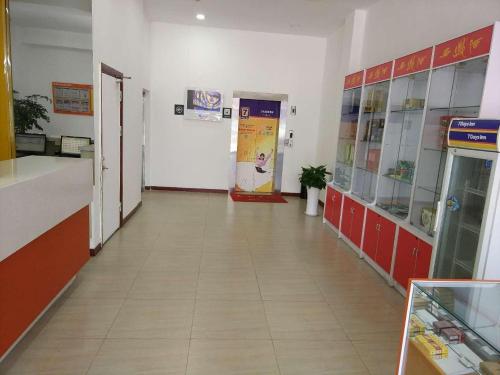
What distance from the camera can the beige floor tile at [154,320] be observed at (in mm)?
2713

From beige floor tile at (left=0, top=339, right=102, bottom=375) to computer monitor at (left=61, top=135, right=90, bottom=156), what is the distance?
119 inches

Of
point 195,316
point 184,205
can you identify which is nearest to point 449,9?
point 195,316

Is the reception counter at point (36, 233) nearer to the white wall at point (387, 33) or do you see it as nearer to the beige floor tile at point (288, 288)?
the beige floor tile at point (288, 288)

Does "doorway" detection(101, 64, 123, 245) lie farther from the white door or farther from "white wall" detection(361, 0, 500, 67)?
"white wall" detection(361, 0, 500, 67)

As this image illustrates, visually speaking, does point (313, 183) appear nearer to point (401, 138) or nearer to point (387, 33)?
point (401, 138)

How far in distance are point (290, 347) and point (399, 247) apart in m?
1.75

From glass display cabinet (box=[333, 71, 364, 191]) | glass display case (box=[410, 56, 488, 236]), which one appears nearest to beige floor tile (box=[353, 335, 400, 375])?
glass display case (box=[410, 56, 488, 236])

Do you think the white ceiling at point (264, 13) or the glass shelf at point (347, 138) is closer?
the glass shelf at point (347, 138)

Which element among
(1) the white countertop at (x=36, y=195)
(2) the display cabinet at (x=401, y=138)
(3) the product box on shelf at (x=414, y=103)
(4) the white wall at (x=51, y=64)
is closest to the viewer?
(1) the white countertop at (x=36, y=195)

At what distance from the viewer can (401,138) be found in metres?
4.38

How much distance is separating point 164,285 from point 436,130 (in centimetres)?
318

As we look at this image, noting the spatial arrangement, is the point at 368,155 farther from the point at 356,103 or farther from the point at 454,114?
the point at 454,114

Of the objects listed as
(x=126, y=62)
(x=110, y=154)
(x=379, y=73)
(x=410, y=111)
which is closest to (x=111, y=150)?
(x=110, y=154)

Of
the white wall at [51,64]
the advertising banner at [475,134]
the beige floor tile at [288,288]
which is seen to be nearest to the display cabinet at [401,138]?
the beige floor tile at [288,288]
